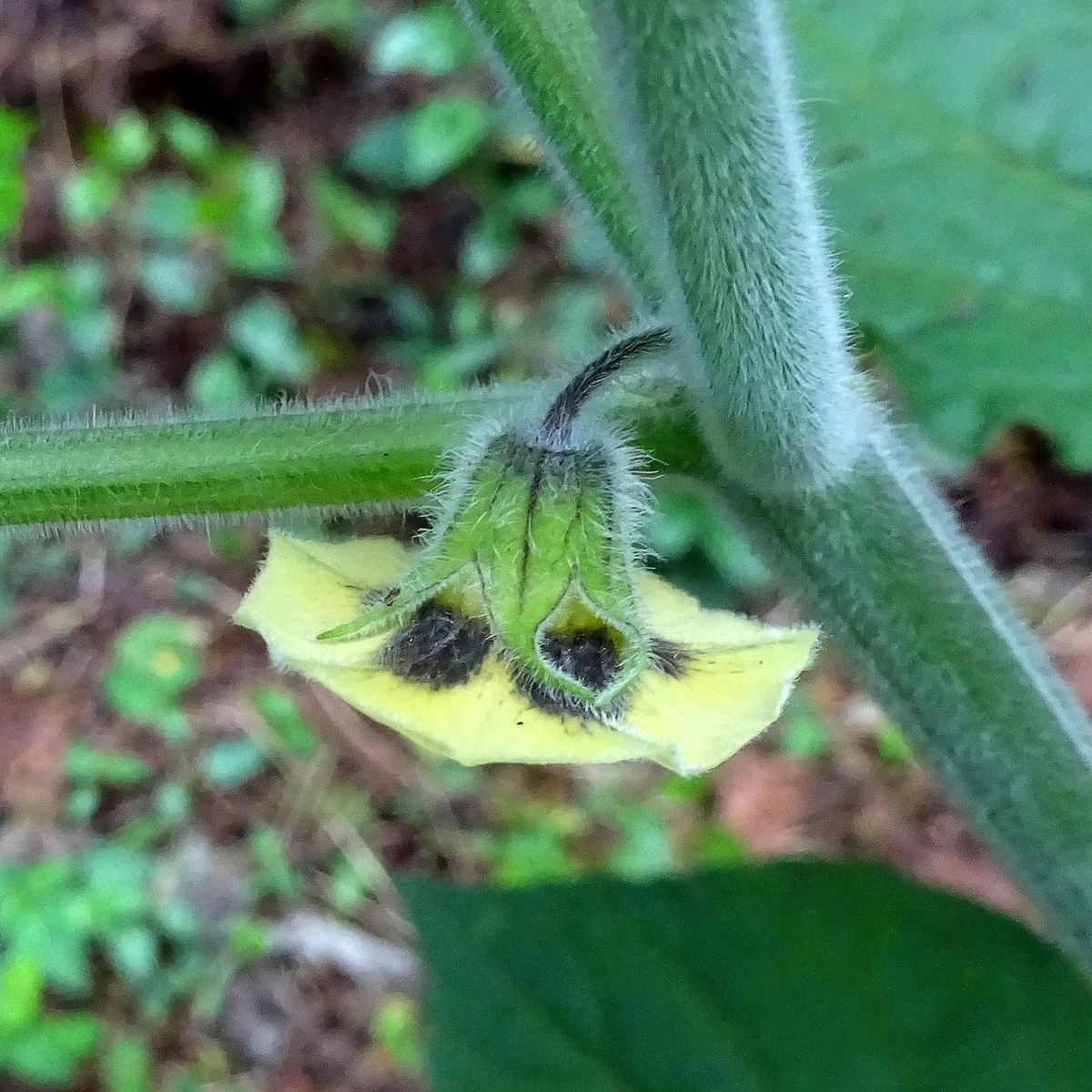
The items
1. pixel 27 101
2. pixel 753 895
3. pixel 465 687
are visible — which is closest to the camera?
pixel 465 687

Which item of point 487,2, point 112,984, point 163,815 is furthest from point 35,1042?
point 487,2

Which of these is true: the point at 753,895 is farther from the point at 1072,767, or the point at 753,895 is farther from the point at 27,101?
the point at 27,101

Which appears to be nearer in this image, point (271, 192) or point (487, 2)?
point (487, 2)

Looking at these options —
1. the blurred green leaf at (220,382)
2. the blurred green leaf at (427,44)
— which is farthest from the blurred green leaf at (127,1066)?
the blurred green leaf at (427,44)

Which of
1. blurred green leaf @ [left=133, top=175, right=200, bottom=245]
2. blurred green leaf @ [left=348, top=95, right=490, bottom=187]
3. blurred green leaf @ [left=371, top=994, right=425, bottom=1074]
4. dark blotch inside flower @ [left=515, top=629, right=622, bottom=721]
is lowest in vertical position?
blurred green leaf @ [left=371, top=994, right=425, bottom=1074]

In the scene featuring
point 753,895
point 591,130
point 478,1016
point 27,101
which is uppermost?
point 591,130

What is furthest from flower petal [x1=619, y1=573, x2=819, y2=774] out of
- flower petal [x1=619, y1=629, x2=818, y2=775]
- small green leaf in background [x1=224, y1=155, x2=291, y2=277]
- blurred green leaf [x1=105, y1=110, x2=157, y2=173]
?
blurred green leaf [x1=105, y1=110, x2=157, y2=173]

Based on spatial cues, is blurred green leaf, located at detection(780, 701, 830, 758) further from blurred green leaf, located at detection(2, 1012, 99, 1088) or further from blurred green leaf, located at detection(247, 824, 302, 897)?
blurred green leaf, located at detection(2, 1012, 99, 1088)
